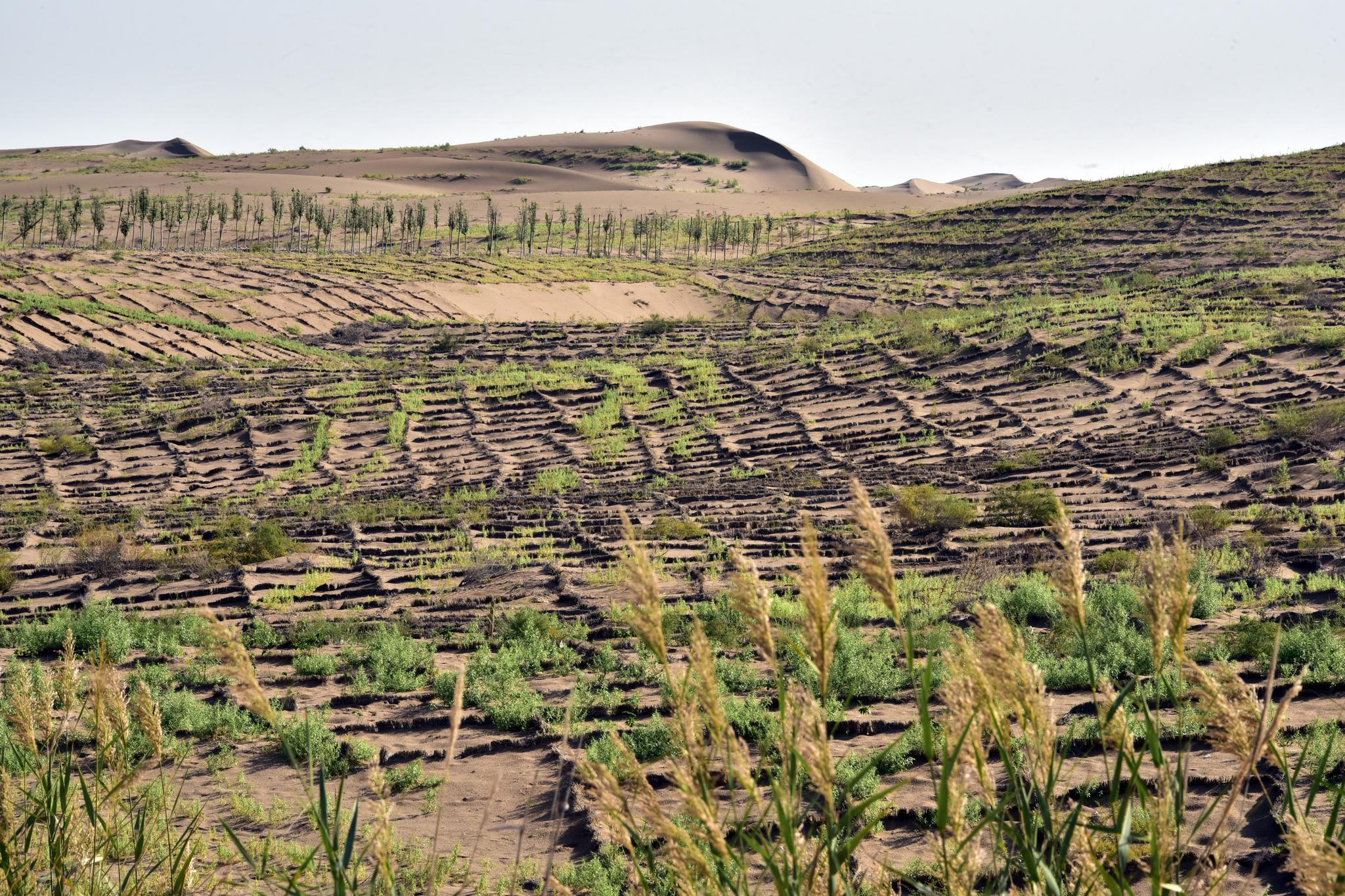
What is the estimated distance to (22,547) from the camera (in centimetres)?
1360

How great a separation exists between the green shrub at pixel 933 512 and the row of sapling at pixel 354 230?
152 ft

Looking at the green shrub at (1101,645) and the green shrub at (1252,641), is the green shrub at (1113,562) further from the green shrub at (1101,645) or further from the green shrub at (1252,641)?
the green shrub at (1252,641)

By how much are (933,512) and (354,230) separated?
56.7m

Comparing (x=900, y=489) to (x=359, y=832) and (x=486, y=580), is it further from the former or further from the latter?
(x=359, y=832)

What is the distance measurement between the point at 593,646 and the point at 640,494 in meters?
7.88

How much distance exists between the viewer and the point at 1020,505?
518 inches

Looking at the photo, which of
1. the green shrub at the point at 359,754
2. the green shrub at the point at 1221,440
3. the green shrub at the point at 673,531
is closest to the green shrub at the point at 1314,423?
the green shrub at the point at 1221,440

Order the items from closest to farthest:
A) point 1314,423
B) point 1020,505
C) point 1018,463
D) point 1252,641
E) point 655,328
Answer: point 1252,641 < point 1020,505 < point 1314,423 < point 1018,463 < point 655,328

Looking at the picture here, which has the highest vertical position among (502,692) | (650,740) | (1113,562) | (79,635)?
(650,740)

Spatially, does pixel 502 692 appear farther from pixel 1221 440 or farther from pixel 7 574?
pixel 1221 440

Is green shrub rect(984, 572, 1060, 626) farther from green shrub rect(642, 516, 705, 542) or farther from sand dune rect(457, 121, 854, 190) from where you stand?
sand dune rect(457, 121, 854, 190)

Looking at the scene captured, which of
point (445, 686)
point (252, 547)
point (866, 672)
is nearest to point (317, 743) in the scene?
point (445, 686)

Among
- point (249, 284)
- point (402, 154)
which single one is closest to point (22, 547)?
point (249, 284)

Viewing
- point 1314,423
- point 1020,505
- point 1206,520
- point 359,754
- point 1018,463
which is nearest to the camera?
point 359,754
